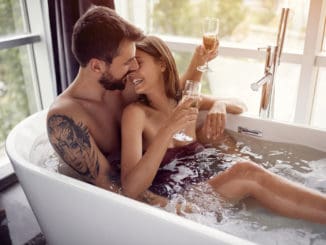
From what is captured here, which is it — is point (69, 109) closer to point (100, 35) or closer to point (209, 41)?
point (100, 35)

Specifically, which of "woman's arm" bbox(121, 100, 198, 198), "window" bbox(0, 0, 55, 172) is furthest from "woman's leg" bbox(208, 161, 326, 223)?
"window" bbox(0, 0, 55, 172)

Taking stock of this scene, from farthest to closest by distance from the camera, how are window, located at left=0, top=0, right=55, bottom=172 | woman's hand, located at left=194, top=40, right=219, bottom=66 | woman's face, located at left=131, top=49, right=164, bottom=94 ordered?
window, located at left=0, top=0, right=55, bottom=172 < woman's hand, located at left=194, top=40, right=219, bottom=66 < woman's face, located at left=131, top=49, right=164, bottom=94

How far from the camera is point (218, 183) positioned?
5.17ft

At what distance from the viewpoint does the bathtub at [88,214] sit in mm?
1145

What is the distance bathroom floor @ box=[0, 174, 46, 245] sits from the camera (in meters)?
1.74

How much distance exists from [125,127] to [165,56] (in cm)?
39

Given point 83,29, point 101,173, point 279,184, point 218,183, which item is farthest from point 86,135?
point 279,184

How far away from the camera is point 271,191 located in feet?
4.92

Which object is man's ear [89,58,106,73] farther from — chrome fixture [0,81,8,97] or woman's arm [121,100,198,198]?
chrome fixture [0,81,8,97]

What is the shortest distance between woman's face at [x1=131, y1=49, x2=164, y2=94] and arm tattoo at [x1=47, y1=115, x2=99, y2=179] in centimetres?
35

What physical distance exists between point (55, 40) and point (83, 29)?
38.4 inches

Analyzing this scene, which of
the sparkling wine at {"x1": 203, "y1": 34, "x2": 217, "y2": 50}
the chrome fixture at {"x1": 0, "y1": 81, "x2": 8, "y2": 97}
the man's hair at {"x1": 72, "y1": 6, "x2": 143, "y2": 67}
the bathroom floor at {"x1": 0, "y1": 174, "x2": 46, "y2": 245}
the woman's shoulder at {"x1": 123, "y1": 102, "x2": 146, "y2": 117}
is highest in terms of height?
the man's hair at {"x1": 72, "y1": 6, "x2": 143, "y2": 67}

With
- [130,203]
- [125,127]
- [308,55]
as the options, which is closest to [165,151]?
[125,127]

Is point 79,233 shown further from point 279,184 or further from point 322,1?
point 322,1
